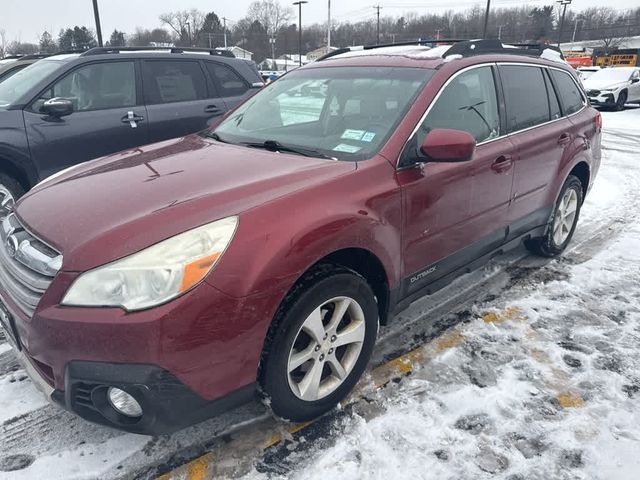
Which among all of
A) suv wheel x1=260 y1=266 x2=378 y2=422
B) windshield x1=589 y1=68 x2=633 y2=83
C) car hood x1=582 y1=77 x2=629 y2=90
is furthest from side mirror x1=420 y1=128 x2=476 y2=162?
windshield x1=589 y1=68 x2=633 y2=83

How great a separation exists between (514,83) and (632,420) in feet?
7.69

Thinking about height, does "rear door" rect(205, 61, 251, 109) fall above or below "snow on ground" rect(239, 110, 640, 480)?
above

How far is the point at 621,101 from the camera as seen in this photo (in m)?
18.5

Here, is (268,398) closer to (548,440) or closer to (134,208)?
(134,208)

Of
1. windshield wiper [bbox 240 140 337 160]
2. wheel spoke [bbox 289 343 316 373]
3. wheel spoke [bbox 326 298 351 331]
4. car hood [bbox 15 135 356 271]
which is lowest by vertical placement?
wheel spoke [bbox 289 343 316 373]

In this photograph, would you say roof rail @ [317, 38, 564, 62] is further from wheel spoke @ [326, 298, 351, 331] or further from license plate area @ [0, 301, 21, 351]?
license plate area @ [0, 301, 21, 351]

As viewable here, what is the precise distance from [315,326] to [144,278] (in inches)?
32.1

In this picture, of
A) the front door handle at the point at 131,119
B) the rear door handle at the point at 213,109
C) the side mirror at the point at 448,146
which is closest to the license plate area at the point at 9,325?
the side mirror at the point at 448,146

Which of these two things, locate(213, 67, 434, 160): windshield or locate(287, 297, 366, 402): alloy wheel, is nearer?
locate(287, 297, 366, 402): alloy wheel

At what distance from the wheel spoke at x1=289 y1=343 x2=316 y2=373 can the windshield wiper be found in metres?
0.99

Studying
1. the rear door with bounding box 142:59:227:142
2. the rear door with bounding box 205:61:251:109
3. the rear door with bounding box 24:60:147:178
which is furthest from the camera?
the rear door with bounding box 205:61:251:109

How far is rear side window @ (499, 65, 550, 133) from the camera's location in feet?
11.7

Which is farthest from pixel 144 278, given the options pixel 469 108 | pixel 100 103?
pixel 100 103

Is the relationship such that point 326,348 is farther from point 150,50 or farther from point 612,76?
point 612,76
